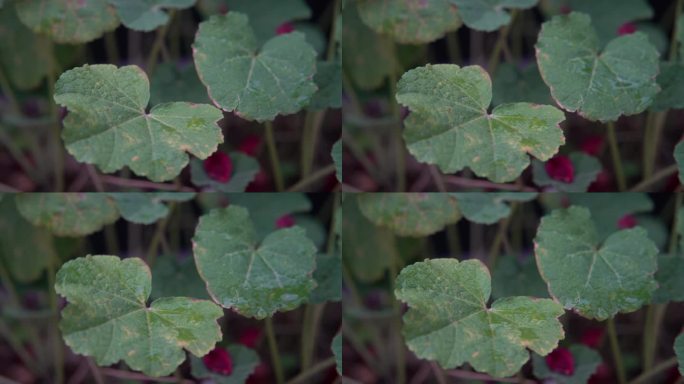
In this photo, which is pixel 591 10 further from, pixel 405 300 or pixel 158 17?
pixel 158 17

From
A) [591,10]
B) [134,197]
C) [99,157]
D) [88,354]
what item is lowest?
[88,354]

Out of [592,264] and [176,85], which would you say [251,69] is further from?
[592,264]

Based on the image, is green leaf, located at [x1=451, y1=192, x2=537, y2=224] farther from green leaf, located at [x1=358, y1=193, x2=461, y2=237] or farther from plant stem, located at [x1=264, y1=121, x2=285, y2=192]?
plant stem, located at [x1=264, y1=121, x2=285, y2=192]

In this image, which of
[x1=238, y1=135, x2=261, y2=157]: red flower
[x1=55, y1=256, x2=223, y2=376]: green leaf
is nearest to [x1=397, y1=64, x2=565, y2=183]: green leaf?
[x1=238, y1=135, x2=261, y2=157]: red flower

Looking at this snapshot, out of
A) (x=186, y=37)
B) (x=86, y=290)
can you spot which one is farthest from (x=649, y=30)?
(x=86, y=290)

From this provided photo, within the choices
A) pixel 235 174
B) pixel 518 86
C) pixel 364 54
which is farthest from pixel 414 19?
pixel 235 174
